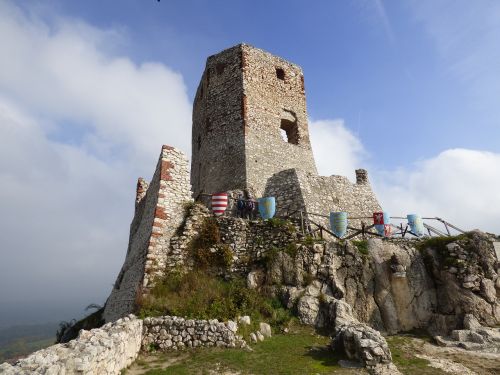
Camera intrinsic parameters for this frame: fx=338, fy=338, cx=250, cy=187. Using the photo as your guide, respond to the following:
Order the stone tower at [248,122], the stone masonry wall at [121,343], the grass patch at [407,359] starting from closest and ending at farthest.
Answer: the stone masonry wall at [121,343] → the grass patch at [407,359] → the stone tower at [248,122]

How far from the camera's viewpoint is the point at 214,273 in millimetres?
13328

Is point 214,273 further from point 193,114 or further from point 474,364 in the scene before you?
point 193,114

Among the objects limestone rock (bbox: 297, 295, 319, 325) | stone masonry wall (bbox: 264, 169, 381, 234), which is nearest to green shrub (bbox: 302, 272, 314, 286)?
limestone rock (bbox: 297, 295, 319, 325)

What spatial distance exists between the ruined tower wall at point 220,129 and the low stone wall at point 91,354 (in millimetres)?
11172

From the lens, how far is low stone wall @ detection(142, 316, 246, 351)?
10062mm

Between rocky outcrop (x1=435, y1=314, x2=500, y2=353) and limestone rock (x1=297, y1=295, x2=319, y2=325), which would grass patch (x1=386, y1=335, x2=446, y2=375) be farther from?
limestone rock (x1=297, y1=295, x2=319, y2=325)

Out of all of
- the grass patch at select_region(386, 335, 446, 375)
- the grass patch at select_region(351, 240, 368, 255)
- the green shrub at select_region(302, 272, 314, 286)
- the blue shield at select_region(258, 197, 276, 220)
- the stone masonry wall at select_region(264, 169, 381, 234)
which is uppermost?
the stone masonry wall at select_region(264, 169, 381, 234)

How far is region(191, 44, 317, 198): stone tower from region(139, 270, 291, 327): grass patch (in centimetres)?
750

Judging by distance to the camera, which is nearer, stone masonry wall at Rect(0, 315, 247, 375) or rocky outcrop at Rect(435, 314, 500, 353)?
stone masonry wall at Rect(0, 315, 247, 375)

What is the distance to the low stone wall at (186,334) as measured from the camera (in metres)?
10.1

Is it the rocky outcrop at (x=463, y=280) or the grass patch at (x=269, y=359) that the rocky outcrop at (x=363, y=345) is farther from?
the rocky outcrop at (x=463, y=280)

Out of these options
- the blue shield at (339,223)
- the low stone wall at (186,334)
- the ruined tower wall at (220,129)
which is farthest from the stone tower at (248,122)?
the low stone wall at (186,334)

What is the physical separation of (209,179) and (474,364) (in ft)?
51.9

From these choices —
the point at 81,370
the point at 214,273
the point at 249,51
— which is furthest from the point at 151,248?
the point at 249,51
